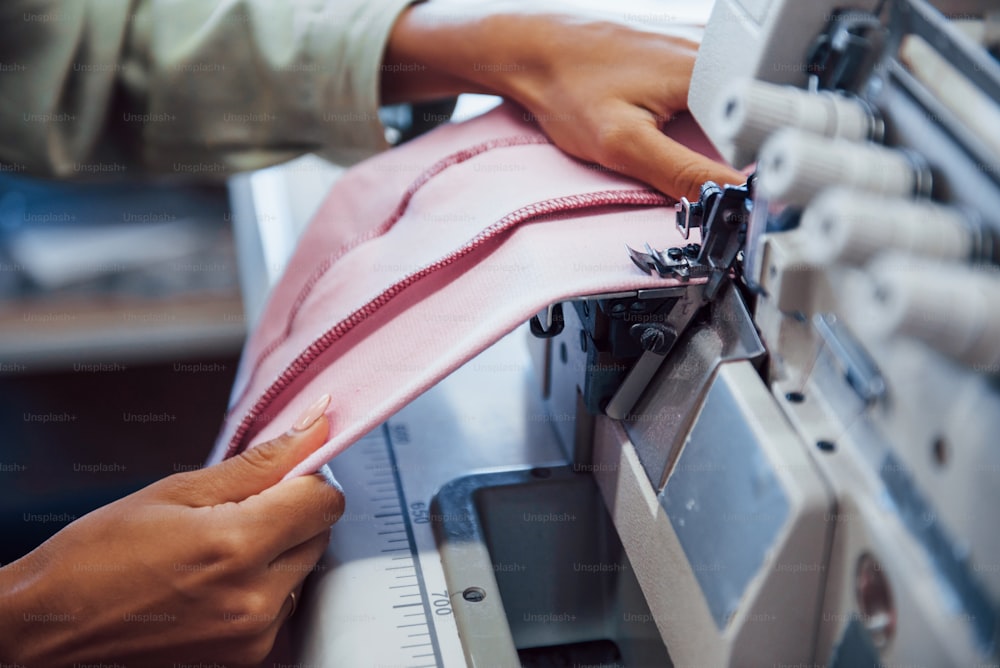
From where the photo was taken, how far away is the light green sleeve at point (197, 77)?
1.17m

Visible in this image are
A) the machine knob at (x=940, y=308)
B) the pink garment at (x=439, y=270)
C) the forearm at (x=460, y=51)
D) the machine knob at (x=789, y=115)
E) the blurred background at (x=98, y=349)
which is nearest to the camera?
the machine knob at (x=940, y=308)

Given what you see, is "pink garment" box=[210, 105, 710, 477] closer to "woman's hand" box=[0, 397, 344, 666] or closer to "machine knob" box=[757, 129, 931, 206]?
"woman's hand" box=[0, 397, 344, 666]

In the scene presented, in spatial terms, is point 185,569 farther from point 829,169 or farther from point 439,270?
point 829,169

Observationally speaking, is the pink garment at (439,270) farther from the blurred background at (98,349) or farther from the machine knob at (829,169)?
the blurred background at (98,349)

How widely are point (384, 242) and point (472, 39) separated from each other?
0.26m

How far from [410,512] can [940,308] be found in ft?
1.81

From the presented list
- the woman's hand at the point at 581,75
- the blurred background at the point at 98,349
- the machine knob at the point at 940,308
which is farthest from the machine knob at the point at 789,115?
the blurred background at the point at 98,349

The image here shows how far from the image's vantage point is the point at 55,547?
78 cm

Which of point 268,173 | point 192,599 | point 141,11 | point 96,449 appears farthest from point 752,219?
point 96,449

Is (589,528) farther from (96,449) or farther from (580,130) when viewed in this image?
(96,449)

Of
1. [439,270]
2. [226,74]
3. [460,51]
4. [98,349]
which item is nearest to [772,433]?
[439,270]

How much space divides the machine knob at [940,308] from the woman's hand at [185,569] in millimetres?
463

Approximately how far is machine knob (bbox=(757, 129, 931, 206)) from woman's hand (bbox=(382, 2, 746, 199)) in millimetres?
304

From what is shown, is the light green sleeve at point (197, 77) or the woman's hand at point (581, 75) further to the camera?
the light green sleeve at point (197, 77)
